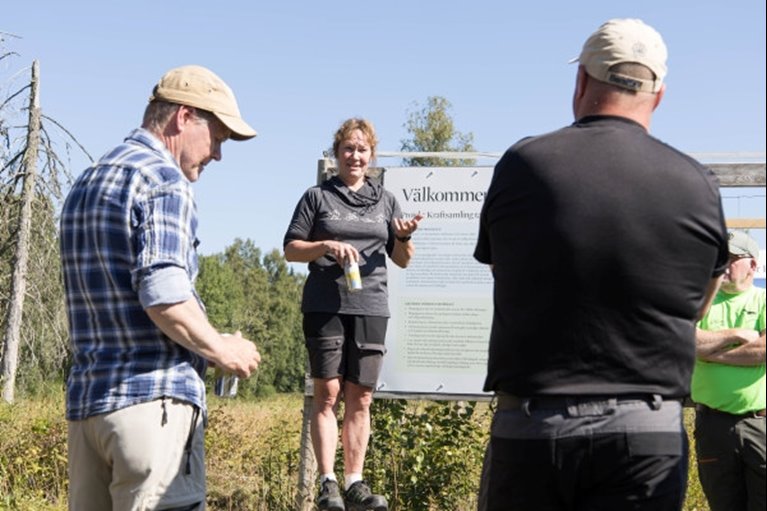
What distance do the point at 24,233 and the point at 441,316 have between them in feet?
47.1

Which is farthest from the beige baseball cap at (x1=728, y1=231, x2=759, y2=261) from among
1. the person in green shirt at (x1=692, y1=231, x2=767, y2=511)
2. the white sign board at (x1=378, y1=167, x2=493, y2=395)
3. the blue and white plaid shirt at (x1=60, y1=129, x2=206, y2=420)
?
the blue and white plaid shirt at (x1=60, y1=129, x2=206, y2=420)

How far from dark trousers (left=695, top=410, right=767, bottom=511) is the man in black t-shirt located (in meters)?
2.42

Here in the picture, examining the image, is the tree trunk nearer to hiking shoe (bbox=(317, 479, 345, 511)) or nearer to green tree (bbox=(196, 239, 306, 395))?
hiking shoe (bbox=(317, 479, 345, 511))

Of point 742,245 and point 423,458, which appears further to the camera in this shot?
point 423,458

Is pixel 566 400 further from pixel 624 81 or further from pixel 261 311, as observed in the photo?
pixel 261 311

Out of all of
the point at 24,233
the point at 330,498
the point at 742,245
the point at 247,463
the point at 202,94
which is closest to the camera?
the point at 202,94

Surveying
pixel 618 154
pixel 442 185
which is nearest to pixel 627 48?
pixel 618 154

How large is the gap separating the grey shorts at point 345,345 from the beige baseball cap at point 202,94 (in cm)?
267

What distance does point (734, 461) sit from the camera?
199 inches

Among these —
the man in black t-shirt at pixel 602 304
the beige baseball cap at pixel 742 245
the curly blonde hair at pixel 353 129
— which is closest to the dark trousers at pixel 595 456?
the man in black t-shirt at pixel 602 304

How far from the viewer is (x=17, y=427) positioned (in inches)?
354

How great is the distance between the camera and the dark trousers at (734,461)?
499 cm

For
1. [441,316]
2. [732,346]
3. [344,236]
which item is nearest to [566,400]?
[732,346]

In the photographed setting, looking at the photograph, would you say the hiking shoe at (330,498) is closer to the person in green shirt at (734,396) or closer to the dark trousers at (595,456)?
the person in green shirt at (734,396)
